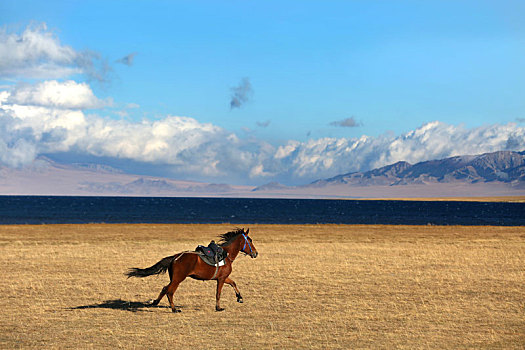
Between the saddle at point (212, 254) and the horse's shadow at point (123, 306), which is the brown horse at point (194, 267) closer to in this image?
the saddle at point (212, 254)

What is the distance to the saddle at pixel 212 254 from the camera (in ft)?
52.7

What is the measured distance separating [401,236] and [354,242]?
793 centimetres

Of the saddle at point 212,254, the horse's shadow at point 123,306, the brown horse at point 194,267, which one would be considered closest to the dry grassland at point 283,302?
the horse's shadow at point 123,306

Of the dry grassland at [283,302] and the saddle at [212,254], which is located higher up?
the saddle at [212,254]

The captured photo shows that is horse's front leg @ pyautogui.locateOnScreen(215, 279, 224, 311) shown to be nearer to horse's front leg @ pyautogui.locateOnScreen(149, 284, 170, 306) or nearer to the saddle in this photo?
the saddle

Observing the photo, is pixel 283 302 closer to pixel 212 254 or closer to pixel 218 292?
pixel 218 292

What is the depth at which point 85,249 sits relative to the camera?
1382 inches

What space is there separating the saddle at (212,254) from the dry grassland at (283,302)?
1.39m

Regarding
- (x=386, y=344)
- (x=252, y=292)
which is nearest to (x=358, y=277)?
(x=252, y=292)

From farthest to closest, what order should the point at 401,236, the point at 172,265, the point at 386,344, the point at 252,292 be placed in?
1. the point at 401,236
2. the point at 252,292
3. the point at 172,265
4. the point at 386,344

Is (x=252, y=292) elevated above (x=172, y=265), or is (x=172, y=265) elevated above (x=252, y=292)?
(x=172, y=265)

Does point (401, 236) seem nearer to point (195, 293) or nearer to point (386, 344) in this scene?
point (195, 293)

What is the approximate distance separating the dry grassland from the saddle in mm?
1388

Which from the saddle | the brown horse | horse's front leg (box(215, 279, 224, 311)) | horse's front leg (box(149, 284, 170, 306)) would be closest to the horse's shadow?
horse's front leg (box(149, 284, 170, 306))
